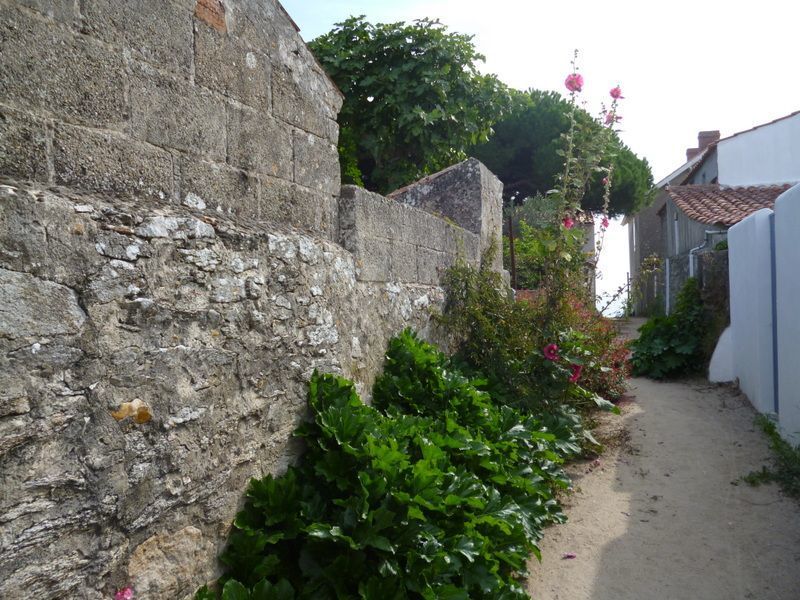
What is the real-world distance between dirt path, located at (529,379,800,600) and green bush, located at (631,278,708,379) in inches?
108

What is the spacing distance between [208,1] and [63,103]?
0.82 metres

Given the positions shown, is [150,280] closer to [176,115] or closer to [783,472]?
[176,115]

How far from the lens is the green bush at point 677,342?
8.78 metres

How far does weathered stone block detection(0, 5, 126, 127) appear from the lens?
1.76 meters

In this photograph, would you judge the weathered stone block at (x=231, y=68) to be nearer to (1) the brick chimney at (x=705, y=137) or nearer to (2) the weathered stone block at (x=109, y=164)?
(2) the weathered stone block at (x=109, y=164)

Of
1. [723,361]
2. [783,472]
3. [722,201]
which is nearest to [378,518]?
[783,472]

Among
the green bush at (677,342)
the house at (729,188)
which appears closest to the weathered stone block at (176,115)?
the green bush at (677,342)

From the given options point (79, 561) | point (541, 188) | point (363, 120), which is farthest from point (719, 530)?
point (541, 188)

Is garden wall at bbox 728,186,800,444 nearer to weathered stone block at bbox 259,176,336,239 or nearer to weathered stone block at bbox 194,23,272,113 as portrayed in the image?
weathered stone block at bbox 259,176,336,239

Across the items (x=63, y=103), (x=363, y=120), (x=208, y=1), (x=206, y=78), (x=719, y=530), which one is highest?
(x=363, y=120)

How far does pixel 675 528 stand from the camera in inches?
158

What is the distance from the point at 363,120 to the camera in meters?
9.84

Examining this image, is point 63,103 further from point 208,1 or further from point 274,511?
point 274,511

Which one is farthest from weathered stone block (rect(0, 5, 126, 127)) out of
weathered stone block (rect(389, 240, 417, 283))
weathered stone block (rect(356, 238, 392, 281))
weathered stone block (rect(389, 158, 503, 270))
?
weathered stone block (rect(389, 158, 503, 270))
